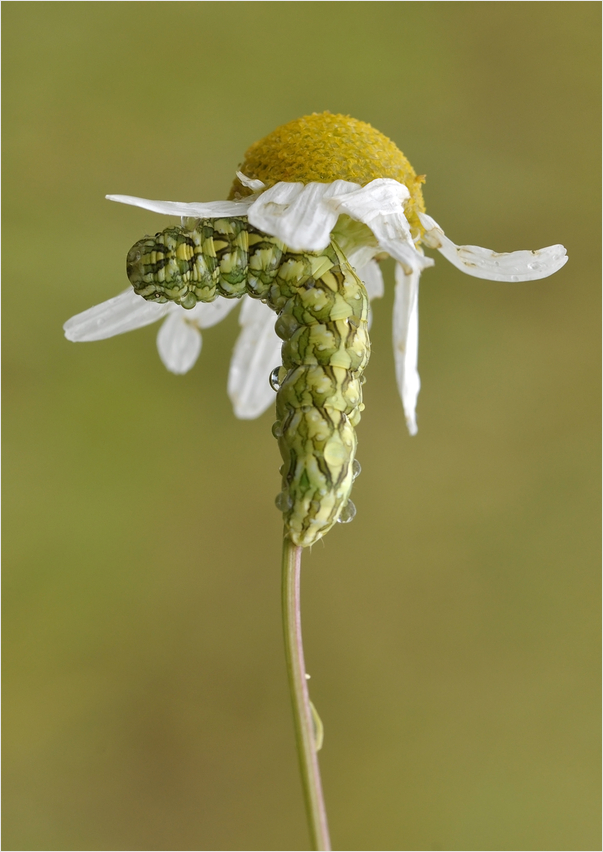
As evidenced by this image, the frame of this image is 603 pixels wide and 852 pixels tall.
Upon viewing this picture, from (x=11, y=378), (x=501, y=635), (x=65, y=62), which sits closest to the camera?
(x=11, y=378)

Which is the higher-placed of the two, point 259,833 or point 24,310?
point 24,310

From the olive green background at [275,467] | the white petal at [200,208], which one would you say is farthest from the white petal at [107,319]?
the olive green background at [275,467]

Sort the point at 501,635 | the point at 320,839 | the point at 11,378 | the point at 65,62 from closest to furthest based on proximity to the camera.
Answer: the point at 320,839
the point at 11,378
the point at 65,62
the point at 501,635

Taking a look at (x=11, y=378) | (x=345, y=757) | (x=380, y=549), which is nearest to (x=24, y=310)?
(x=11, y=378)

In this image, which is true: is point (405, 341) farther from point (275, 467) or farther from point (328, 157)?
point (275, 467)

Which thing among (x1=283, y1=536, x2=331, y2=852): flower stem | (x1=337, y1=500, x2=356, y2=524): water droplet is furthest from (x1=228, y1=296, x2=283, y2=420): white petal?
(x1=283, y1=536, x2=331, y2=852): flower stem

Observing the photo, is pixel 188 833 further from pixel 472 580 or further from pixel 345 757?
pixel 472 580
